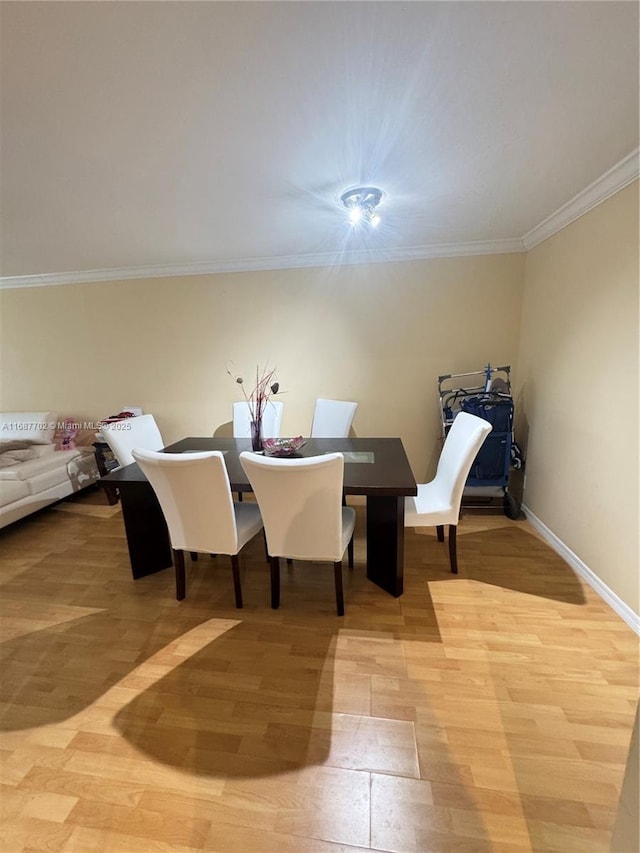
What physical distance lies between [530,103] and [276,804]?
2.63m

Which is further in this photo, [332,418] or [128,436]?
[332,418]

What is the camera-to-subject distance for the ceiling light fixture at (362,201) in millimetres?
1912

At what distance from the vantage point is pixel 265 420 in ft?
9.73

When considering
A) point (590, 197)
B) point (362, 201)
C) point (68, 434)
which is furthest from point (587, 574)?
point (68, 434)

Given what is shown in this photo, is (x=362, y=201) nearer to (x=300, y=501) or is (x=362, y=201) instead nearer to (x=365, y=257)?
(x=365, y=257)

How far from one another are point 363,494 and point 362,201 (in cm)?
170

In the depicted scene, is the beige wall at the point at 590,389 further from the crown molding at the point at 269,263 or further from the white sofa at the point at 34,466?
the white sofa at the point at 34,466

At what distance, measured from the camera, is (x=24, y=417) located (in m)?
3.68

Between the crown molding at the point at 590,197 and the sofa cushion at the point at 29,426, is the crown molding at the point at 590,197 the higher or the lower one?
the higher one

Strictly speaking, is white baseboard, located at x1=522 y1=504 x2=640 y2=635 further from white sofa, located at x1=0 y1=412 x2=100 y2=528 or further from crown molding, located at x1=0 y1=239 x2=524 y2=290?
white sofa, located at x1=0 y1=412 x2=100 y2=528

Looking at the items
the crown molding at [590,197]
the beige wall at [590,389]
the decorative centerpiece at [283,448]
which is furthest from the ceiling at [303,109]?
the decorative centerpiece at [283,448]

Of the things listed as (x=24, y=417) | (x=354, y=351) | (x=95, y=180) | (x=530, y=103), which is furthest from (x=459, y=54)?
(x=24, y=417)

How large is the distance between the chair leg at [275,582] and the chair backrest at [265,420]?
1.30 metres

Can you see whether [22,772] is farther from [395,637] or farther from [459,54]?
[459,54]
